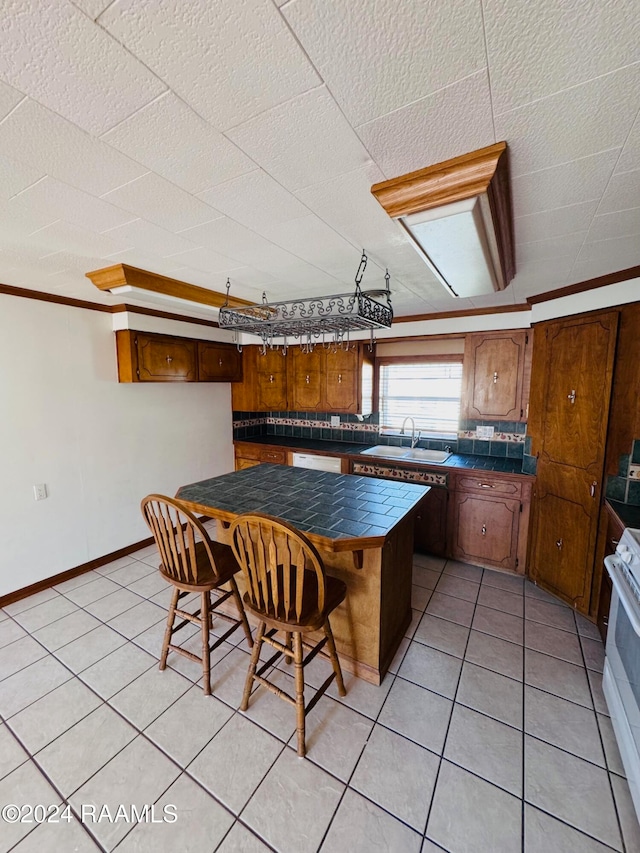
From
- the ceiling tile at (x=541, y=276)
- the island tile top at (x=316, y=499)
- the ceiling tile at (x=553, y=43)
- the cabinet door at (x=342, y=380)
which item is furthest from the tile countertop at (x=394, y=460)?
the ceiling tile at (x=553, y=43)

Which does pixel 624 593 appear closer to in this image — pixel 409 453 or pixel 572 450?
pixel 572 450

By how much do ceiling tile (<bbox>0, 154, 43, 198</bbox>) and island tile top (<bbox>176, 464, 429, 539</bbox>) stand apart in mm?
1623

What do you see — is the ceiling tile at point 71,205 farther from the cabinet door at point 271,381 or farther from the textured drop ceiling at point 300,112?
the cabinet door at point 271,381

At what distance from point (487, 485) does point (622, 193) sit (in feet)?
7.29

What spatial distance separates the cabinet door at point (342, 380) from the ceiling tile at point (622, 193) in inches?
102

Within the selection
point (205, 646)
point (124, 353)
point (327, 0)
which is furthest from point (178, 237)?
Result: point (205, 646)

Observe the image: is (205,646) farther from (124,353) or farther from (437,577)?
(124,353)

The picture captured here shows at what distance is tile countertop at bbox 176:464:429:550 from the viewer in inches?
72.5

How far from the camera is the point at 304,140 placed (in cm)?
107

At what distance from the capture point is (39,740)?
170 centimetres

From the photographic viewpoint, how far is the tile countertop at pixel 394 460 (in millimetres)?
3189

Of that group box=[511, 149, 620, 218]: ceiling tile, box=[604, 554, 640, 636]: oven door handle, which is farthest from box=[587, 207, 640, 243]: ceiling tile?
box=[604, 554, 640, 636]: oven door handle

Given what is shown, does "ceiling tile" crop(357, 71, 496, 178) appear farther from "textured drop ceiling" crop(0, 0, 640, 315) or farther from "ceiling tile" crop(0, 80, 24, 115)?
"ceiling tile" crop(0, 80, 24, 115)

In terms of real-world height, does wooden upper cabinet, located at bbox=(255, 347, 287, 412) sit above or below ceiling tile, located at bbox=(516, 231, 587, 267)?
below
